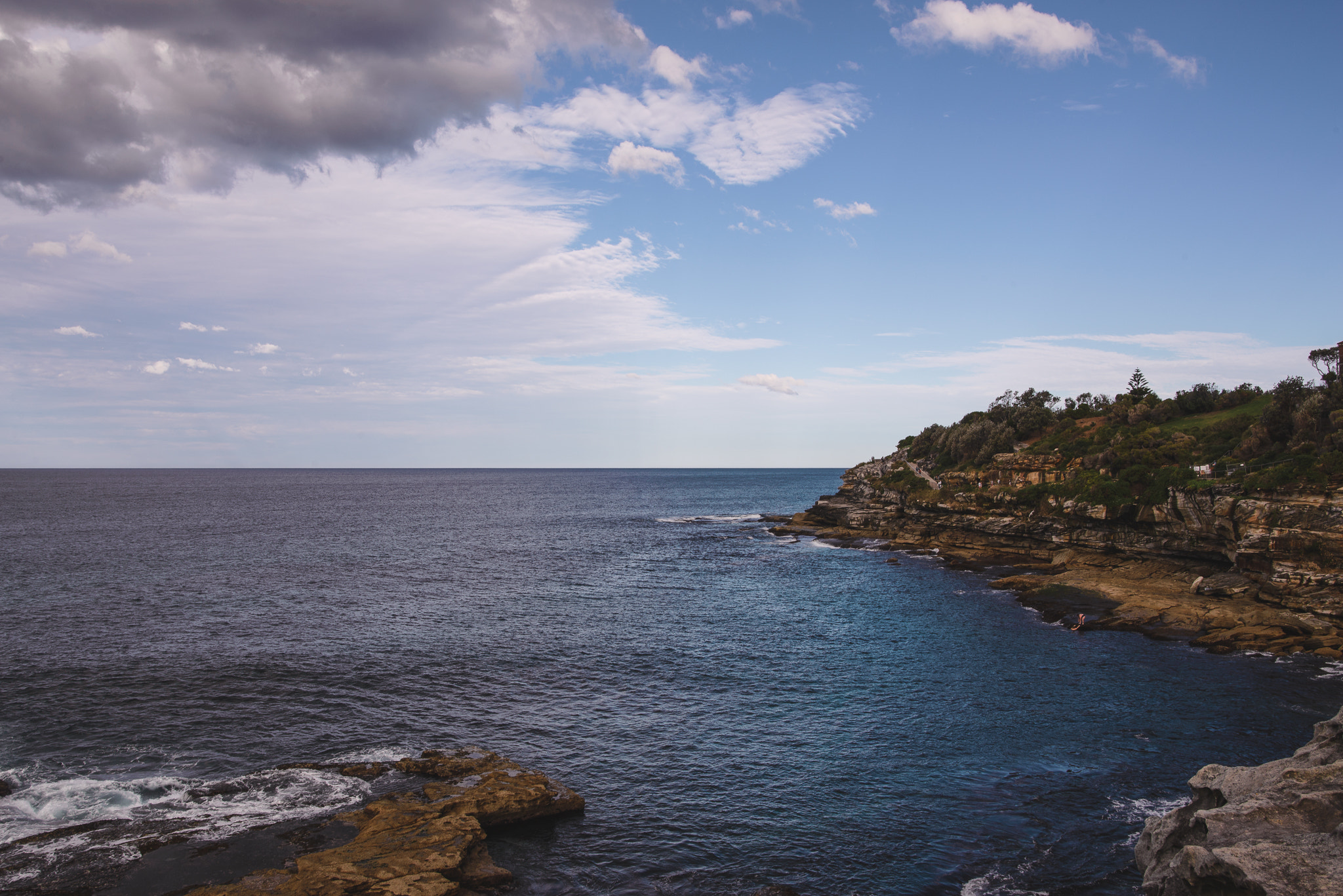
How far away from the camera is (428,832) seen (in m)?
22.0

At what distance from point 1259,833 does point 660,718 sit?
23658mm

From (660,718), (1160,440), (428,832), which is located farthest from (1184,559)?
(428,832)

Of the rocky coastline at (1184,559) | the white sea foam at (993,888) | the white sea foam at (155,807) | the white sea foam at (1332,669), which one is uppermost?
the rocky coastline at (1184,559)

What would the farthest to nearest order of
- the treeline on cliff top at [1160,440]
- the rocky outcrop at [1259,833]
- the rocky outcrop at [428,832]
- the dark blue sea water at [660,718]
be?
the treeline on cliff top at [1160,440] → the dark blue sea water at [660,718] → the rocky outcrop at [428,832] → the rocky outcrop at [1259,833]

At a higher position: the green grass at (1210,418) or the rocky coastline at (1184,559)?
the green grass at (1210,418)

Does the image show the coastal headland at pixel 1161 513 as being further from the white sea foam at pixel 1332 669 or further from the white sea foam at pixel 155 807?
the white sea foam at pixel 155 807

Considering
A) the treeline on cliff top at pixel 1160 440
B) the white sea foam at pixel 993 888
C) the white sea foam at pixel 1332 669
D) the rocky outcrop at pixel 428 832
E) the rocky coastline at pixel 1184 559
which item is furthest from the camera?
the treeline on cliff top at pixel 1160 440

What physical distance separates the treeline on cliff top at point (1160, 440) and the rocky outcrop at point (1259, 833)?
38529mm

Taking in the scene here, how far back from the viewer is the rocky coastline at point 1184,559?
43906mm

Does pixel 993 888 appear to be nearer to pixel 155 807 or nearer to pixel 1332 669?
pixel 155 807

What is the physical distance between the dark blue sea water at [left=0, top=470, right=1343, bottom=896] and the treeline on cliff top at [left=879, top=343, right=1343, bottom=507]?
14611 mm

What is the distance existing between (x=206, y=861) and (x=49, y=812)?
25.6ft

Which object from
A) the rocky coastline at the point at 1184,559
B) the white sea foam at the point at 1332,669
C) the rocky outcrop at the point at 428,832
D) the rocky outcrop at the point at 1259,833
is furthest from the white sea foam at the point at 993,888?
the rocky coastline at the point at 1184,559

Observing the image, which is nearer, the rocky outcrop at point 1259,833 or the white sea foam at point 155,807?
the rocky outcrop at point 1259,833
